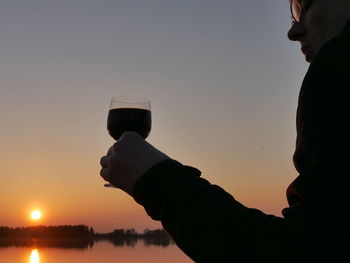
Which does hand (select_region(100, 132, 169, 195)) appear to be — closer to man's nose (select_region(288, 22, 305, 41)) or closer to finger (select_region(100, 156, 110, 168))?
finger (select_region(100, 156, 110, 168))

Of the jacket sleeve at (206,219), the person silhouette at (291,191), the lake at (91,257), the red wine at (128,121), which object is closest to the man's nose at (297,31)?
the person silhouette at (291,191)

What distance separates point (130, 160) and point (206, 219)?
0.27 m

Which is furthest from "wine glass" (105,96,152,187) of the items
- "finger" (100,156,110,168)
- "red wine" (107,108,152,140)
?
"finger" (100,156,110,168)

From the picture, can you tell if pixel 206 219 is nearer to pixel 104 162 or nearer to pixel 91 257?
pixel 104 162

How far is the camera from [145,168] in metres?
1.25

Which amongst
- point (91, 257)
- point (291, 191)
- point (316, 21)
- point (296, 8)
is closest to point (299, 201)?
point (291, 191)

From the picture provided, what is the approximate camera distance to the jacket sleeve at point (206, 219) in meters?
1.06

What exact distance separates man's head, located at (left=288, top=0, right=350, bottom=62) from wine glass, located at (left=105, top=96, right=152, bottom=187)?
1507 mm

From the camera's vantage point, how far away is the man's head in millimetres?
1333

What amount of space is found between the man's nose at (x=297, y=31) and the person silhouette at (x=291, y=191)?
0.36ft

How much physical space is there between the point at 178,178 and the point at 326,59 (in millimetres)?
446

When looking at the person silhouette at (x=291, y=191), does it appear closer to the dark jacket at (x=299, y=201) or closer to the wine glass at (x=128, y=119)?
the dark jacket at (x=299, y=201)

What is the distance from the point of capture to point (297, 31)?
147cm

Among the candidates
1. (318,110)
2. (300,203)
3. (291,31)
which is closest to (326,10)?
(291,31)
